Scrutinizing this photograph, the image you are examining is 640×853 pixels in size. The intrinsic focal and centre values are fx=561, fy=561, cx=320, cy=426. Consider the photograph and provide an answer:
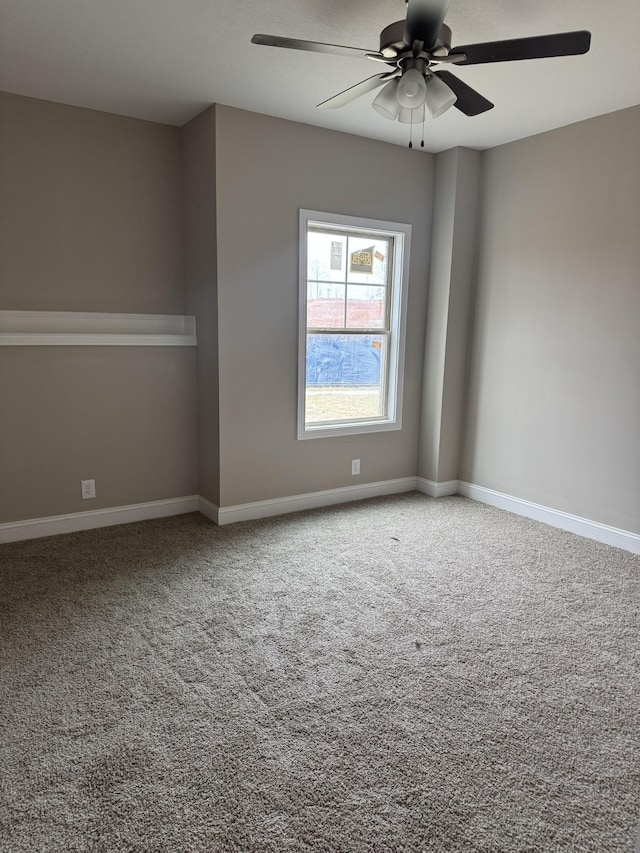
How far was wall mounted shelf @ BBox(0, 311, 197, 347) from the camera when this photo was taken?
A: 11.1 feet

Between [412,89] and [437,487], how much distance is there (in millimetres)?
3092

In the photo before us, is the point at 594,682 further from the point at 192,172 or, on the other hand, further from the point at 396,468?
the point at 192,172

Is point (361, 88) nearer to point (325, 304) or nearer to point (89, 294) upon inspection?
A: point (325, 304)

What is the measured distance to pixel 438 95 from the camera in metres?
2.29

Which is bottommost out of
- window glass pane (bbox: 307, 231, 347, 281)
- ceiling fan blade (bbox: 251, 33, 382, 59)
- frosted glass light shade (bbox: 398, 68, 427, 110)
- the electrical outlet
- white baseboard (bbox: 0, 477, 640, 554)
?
white baseboard (bbox: 0, 477, 640, 554)

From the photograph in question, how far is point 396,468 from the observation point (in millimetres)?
4703

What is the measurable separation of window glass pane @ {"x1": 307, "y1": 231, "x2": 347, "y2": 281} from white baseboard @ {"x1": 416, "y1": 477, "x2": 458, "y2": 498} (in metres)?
1.80

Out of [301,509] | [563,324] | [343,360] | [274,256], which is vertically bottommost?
[301,509]

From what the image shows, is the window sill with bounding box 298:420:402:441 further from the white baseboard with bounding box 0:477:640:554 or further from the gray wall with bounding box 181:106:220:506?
the gray wall with bounding box 181:106:220:506

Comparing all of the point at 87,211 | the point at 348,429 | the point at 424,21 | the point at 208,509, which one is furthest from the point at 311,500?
the point at 424,21

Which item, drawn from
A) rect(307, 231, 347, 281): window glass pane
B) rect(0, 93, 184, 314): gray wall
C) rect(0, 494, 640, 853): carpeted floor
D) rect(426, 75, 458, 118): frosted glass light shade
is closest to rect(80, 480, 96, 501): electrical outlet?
rect(0, 494, 640, 853): carpeted floor

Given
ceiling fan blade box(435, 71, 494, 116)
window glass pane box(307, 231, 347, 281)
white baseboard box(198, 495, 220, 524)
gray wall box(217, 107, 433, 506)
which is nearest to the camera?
ceiling fan blade box(435, 71, 494, 116)

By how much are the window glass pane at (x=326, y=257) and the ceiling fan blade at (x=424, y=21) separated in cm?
204

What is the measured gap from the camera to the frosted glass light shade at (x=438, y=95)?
225 cm
